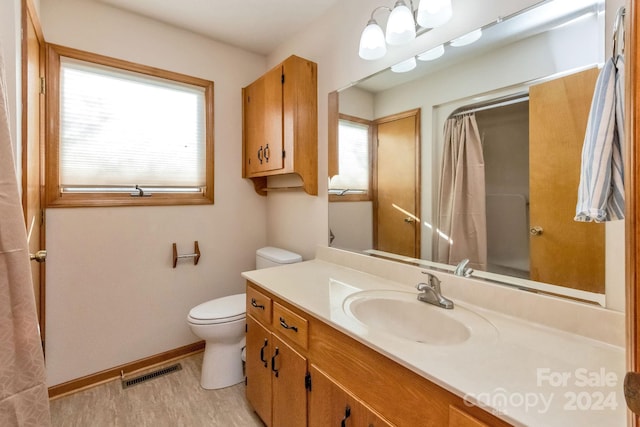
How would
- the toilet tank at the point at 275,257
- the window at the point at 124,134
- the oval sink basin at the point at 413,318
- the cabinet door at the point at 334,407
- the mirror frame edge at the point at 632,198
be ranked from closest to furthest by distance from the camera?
the mirror frame edge at the point at 632,198 → the cabinet door at the point at 334,407 → the oval sink basin at the point at 413,318 → the window at the point at 124,134 → the toilet tank at the point at 275,257

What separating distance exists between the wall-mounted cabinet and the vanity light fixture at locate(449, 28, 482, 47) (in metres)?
0.93

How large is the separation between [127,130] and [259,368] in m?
1.77

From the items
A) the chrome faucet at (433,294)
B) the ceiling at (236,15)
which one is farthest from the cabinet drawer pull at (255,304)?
the ceiling at (236,15)

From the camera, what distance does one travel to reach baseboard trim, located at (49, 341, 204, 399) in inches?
70.1

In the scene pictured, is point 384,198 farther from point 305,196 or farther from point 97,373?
point 97,373

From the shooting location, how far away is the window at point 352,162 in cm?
168

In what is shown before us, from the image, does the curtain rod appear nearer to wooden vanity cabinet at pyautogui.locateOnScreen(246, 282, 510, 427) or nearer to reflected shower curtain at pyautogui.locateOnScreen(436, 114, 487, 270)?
reflected shower curtain at pyautogui.locateOnScreen(436, 114, 487, 270)

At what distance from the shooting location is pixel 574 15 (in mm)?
916

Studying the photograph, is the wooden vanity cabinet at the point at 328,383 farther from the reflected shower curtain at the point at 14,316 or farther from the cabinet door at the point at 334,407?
the reflected shower curtain at the point at 14,316

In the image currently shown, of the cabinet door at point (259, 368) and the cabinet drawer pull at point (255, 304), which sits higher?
the cabinet drawer pull at point (255, 304)

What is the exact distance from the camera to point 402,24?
131cm

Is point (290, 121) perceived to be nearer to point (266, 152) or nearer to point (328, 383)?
point (266, 152)

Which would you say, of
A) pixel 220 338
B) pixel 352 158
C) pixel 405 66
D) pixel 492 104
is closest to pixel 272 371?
pixel 220 338

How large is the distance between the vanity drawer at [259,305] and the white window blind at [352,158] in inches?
31.6
